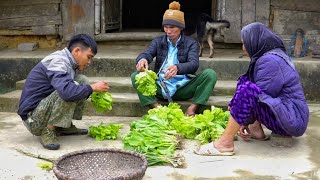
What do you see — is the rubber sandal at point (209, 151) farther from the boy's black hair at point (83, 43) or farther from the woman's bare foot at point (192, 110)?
the boy's black hair at point (83, 43)

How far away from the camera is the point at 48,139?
4.11m

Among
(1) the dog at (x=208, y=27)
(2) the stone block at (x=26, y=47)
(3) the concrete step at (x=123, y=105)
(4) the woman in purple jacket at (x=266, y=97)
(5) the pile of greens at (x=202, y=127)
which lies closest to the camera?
(4) the woman in purple jacket at (x=266, y=97)

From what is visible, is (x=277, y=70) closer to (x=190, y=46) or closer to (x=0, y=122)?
(x=190, y=46)

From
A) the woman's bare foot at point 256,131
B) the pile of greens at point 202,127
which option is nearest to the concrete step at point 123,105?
the pile of greens at point 202,127

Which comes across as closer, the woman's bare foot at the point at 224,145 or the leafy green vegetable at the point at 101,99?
the woman's bare foot at the point at 224,145

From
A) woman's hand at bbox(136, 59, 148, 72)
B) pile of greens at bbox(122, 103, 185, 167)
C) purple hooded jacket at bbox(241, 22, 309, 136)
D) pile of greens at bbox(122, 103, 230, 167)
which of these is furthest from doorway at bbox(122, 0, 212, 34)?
purple hooded jacket at bbox(241, 22, 309, 136)

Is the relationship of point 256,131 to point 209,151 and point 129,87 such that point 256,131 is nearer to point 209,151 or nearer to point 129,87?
point 209,151

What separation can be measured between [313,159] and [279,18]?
369cm

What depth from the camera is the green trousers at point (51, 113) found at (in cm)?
402

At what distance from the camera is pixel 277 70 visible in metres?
3.90

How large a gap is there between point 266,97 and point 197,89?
1344 mm

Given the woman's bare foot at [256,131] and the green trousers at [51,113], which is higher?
the green trousers at [51,113]

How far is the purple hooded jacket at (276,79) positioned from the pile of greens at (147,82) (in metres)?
1.12

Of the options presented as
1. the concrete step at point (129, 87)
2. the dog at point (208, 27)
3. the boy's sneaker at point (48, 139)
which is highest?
the dog at point (208, 27)
